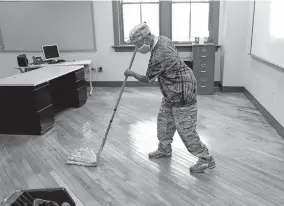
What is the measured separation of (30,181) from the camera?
2.25 meters

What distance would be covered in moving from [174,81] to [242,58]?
3.16m

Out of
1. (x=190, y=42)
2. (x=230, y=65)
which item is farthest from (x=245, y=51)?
(x=190, y=42)

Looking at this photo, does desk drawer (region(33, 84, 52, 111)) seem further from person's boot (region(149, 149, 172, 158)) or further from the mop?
person's boot (region(149, 149, 172, 158))

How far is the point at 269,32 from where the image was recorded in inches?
133

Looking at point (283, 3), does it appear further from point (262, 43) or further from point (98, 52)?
point (98, 52)

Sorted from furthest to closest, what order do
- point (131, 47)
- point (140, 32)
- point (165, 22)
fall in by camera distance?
1. point (131, 47)
2. point (165, 22)
3. point (140, 32)

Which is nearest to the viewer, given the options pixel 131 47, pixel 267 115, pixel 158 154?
pixel 158 154

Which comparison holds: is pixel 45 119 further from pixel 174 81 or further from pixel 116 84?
pixel 116 84

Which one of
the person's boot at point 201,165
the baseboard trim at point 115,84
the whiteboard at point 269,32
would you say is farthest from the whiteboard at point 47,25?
the person's boot at point 201,165

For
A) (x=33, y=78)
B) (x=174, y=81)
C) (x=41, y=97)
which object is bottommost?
(x=41, y=97)

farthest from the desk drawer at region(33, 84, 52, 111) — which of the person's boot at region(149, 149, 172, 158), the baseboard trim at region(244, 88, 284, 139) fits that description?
the baseboard trim at region(244, 88, 284, 139)

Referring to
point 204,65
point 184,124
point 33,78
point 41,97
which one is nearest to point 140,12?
point 204,65

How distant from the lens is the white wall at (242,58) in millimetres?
3875

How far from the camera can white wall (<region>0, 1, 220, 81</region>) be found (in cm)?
528
